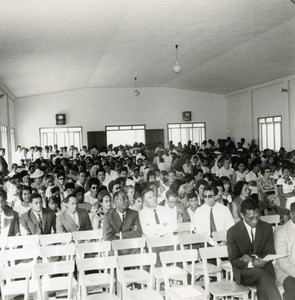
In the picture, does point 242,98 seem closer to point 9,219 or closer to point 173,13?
point 173,13

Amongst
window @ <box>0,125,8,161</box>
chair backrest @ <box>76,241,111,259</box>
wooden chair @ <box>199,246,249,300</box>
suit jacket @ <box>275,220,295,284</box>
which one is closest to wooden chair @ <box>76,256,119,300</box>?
chair backrest @ <box>76,241,111,259</box>

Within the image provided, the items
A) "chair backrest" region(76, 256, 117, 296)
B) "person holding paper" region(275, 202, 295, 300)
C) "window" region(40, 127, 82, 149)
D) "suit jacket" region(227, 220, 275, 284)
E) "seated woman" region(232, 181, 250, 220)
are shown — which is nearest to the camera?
"person holding paper" region(275, 202, 295, 300)

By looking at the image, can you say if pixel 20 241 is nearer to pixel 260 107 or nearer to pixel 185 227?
pixel 185 227

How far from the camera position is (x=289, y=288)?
4383 millimetres

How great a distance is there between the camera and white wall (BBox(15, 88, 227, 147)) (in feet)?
69.2

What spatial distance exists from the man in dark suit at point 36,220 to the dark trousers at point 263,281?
3.10 meters

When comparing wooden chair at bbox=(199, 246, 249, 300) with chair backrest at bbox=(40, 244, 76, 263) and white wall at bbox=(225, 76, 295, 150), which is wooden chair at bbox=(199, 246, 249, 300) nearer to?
chair backrest at bbox=(40, 244, 76, 263)

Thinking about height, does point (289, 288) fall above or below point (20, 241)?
below

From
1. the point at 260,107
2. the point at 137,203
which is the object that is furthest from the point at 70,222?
the point at 260,107

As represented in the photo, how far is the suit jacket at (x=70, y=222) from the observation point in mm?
6336

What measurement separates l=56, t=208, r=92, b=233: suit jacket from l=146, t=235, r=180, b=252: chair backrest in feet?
4.32

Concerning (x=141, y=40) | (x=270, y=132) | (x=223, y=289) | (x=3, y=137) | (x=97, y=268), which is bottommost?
(x=223, y=289)

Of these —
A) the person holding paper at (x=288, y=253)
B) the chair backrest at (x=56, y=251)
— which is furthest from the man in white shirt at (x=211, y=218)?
the chair backrest at (x=56, y=251)

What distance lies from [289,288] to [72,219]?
320cm
